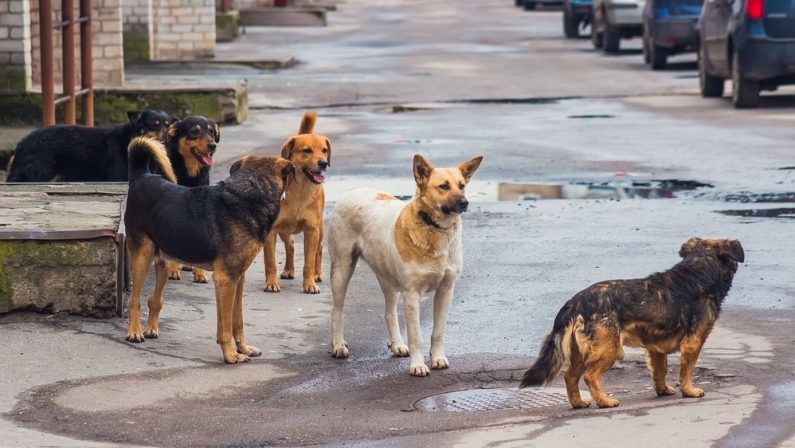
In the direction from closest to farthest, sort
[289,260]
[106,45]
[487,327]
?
[487,327]
[289,260]
[106,45]

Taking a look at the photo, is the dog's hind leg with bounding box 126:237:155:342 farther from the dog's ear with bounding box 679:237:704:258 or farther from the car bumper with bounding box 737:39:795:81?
the car bumper with bounding box 737:39:795:81

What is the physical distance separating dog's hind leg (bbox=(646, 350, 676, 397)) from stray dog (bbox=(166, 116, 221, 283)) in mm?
3862

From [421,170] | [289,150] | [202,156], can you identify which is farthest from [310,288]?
[421,170]

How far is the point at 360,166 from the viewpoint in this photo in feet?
53.0

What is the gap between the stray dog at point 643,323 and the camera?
7.21 m

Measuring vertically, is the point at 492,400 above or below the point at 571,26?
above

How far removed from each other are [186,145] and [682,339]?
14.0ft

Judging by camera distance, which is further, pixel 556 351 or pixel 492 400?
pixel 492 400

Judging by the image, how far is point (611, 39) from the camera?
33125mm

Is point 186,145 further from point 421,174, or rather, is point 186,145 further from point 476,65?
point 476,65

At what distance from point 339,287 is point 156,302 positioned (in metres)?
1.03

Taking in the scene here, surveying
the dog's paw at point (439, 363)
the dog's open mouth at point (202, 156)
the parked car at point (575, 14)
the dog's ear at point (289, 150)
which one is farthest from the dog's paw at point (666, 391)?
the parked car at point (575, 14)

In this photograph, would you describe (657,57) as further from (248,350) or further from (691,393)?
(691,393)

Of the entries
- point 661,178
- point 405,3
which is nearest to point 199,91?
point 661,178
